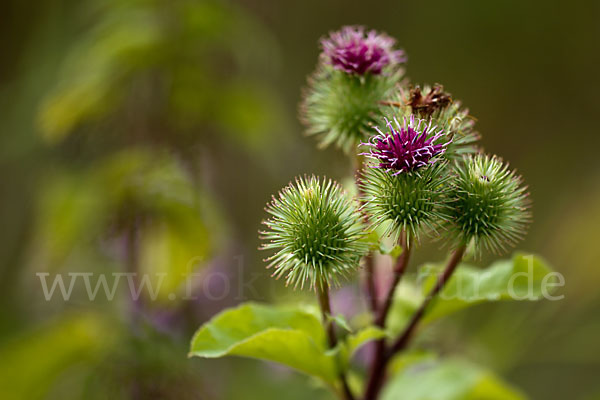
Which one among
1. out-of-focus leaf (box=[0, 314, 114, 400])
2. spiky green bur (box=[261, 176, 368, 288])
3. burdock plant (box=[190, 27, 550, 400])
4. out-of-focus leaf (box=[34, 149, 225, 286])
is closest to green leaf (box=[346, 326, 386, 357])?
burdock plant (box=[190, 27, 550, 400])

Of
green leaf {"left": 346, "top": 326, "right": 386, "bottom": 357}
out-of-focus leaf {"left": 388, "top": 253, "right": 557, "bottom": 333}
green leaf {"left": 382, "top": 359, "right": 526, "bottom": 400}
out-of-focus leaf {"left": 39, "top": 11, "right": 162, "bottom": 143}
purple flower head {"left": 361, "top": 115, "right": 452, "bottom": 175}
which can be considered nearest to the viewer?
purple flower head {"left": 361, "top": 115, "right": 452, "bottom": 175}

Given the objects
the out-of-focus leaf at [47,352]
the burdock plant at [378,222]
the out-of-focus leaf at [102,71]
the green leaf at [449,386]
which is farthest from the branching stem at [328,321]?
the out-of-focus leaf at [102,71]

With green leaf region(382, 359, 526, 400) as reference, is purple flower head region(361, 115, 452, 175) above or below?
above

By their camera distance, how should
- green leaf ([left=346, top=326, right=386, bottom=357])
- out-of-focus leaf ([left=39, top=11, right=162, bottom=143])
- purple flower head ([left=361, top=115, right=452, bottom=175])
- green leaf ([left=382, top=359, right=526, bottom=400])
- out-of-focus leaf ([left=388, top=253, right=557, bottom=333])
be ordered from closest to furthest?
purple flower head ([left=361, top=115, right=452, bottom=175]), green leaf ([left=346, top=326, right=386, bottom=357]), out-of-focus leaf ([left=388, top=253, right=557, bottom=333]), green leaf ([left=382, top=359, right=526, bottom=400]), out-of-focus leaf ([left=39, top=11, right=162, bottom=143])

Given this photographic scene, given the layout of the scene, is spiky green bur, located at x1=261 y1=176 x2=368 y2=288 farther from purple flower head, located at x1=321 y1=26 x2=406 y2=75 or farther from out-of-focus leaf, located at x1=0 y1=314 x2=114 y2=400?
out-of-focus leaf, located at x1=0 y1=314 x2=114 y2=400

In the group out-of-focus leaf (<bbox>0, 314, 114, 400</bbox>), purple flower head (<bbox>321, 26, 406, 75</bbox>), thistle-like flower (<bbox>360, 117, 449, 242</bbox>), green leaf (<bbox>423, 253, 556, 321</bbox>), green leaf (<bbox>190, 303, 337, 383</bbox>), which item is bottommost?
out-of-focus leaf (<bbox>0, 314, 114, 400</bbox>)

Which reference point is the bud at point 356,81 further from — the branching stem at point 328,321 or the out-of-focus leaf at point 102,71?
the out-of-focus leaf at point 102,71

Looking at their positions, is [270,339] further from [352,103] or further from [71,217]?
[71,217]

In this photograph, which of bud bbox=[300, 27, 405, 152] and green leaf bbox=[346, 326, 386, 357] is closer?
green leaf bbox=[346, 326, 386, 357]
